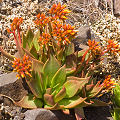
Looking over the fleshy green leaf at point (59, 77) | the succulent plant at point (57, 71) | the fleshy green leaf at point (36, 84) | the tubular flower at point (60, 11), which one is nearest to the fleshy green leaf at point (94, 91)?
the succulent plant at point (57, 71)

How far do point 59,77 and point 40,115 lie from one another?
1.94ft

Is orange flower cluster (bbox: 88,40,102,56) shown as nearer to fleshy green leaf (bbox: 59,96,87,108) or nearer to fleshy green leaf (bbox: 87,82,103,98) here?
fleshy green leaf (bbox: 87,82,103,98)

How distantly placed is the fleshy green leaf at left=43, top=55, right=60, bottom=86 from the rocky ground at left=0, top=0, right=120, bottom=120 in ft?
1.63

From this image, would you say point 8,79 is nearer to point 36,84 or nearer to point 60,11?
point 36,84

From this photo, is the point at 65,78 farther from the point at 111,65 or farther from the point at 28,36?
the point at 111,65

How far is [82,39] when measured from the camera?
3574 millimetres

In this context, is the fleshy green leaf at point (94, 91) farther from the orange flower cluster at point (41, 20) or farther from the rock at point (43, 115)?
the orange flower cluster at point (41, 20)

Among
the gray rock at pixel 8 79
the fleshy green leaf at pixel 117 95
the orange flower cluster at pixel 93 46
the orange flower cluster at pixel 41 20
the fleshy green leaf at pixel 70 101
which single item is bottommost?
the fleshy green leaf at pixel 117 95

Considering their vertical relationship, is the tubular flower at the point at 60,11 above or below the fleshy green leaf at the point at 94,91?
above

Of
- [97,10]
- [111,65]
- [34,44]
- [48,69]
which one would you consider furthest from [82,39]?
[97,10]

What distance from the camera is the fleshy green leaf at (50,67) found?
2475 millimetres

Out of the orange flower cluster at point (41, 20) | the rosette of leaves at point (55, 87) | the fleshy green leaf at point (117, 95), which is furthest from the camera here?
the fleshy green leaf at point (117, 95)

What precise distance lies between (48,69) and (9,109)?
2.83 ft

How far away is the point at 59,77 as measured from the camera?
2533mm
